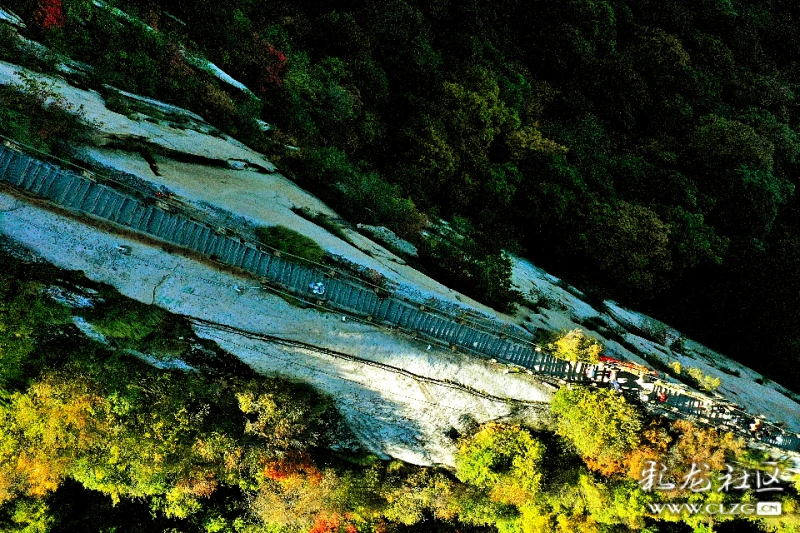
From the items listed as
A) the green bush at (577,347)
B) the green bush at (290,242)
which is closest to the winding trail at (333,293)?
the green bush at (290,242)

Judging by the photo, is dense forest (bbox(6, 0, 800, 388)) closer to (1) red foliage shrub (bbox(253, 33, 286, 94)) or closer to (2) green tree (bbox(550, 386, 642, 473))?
(1) red foliage shrub (bbox(253, 33, 286, 94))

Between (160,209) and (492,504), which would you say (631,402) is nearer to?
(492,504)

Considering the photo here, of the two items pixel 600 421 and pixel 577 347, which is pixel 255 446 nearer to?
pixel 577 347

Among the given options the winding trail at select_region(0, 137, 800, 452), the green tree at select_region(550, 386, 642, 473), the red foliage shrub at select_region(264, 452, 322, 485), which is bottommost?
the red foliage shrub at select_region(264, 452, 322, 485)

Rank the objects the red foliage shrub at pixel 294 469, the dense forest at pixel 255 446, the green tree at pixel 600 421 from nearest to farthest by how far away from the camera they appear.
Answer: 1. the dense forest at pixel 255 446
2. the green tree at pixel 600 421
3. the red foliage shrub at pixel 294 469

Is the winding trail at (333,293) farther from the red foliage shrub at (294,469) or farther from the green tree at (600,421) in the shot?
the red foliage shrub at (294,469)

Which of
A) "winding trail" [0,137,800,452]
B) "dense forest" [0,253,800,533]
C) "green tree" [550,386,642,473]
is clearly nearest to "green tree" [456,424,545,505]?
"dense forest" [0,253,800,533]

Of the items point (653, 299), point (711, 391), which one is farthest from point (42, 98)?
point (653, 299)
